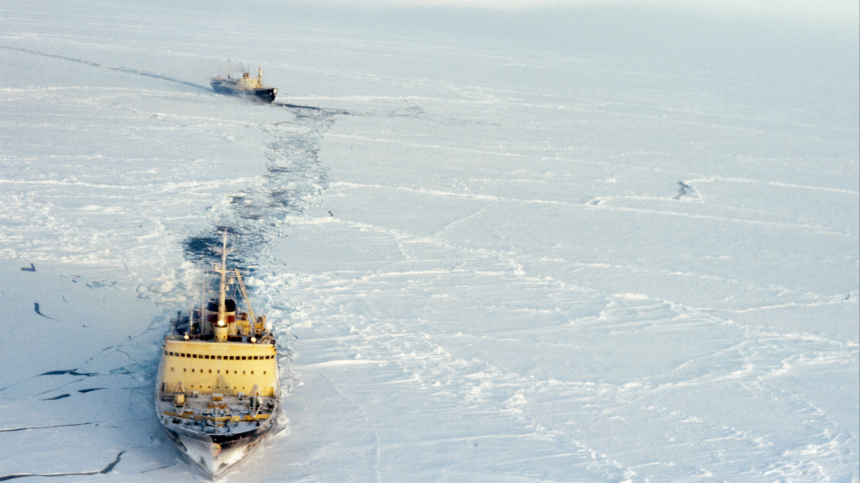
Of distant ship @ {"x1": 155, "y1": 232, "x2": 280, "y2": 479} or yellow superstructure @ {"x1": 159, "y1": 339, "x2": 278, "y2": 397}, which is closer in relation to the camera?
distant ship @ {"x1": 155, "y1": 232, "x2": 280, "y2": 479}

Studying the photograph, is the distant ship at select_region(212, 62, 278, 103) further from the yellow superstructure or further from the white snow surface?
the yellow superstructure

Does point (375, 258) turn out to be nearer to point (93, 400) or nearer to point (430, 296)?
point (430, 296)

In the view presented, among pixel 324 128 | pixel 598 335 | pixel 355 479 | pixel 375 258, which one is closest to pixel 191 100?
pixel 324 128

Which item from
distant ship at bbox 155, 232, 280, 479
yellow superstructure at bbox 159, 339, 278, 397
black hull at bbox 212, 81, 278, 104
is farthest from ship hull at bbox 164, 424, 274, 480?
black hull at bbox 212, 81, 278, 104

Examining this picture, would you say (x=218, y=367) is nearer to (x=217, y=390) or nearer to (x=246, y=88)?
(x=217, y=390)

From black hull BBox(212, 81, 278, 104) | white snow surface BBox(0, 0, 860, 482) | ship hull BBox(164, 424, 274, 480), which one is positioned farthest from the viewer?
black hull BBox(212, 81, 278, 104)

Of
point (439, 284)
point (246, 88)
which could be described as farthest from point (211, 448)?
point (246, 88)
